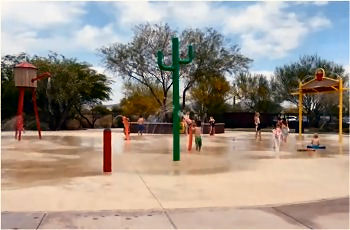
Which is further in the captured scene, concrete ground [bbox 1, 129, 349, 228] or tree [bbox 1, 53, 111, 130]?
tree [bbox 1, 53, 111, 130]

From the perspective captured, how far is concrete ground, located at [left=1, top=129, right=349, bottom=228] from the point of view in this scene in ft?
19.4

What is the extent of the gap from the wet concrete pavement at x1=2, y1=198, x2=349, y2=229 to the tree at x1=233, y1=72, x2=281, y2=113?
149 feet

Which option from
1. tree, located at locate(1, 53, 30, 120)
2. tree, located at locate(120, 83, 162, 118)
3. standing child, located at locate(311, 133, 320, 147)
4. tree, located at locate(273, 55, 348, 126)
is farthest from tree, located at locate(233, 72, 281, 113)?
standing child, located at locate(311, 133, 320, 147)

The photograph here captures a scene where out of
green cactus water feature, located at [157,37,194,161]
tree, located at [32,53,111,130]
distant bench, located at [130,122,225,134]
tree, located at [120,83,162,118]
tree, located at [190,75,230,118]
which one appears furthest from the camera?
tree, located at [120,83,162,118]

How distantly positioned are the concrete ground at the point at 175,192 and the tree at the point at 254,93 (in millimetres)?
38720

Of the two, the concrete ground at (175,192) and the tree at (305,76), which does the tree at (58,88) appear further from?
the concrete ground at (175,192)

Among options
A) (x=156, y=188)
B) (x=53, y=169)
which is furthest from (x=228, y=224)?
(x=53, y=169)

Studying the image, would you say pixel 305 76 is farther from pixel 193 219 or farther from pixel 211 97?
pixel 193 219

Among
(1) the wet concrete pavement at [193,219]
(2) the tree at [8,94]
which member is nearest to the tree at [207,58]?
(2) the tree at [8,94]

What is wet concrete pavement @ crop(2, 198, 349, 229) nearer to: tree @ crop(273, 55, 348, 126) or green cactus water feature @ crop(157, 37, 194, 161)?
green cactus water feature @ crop(157, 37, 194, 161)

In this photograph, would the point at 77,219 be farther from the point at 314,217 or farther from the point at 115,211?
the point at 314,217

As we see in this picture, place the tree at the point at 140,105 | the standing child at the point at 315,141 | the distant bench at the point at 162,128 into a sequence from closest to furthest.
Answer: the standing child at the point at 315,141, the distant bench at the point at 162,128, the tree at the point at 140,105

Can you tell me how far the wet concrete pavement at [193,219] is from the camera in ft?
18.3

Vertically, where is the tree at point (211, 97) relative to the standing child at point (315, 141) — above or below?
above
